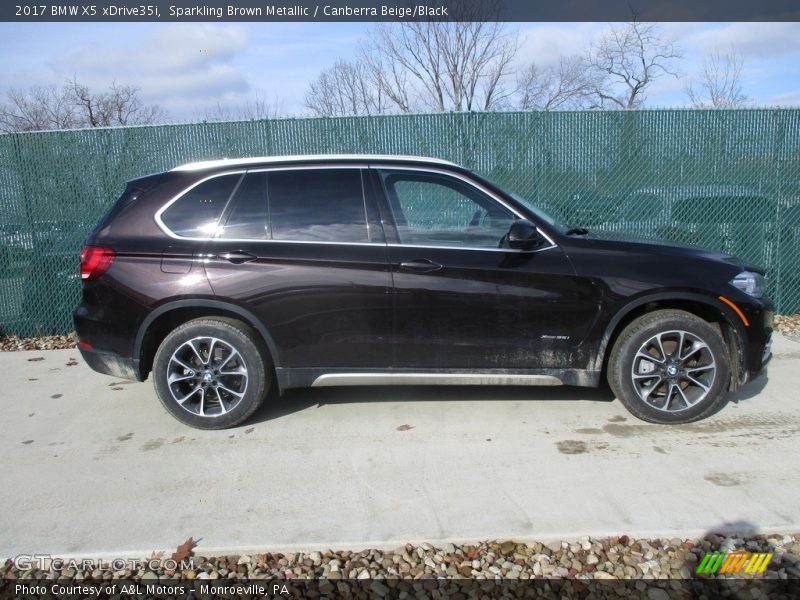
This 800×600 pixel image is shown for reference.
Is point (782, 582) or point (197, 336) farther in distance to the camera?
point (197, 336)

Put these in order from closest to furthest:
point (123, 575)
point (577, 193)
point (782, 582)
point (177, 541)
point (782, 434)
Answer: point (782, 582)
point (123, 575)
point (177, 541)
point (782, 434)
point (577, 193)

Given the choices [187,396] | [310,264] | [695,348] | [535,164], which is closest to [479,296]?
[310,264]

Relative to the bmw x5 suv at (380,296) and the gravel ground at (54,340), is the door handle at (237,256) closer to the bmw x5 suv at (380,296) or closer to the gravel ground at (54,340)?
the bmw x5 suv at (380,296)

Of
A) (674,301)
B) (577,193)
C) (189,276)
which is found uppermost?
(577,193)

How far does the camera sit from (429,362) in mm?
4230

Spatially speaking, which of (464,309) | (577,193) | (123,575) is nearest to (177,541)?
(123,575)

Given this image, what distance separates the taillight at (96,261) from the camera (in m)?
4.23

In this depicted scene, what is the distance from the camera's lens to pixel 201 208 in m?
4.28

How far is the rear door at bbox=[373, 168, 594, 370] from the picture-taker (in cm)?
410

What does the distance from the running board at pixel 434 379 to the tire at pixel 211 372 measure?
1.52 feet

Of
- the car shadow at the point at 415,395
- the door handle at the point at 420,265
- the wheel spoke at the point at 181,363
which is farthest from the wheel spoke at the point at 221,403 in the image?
the door handle at the point at 420,265

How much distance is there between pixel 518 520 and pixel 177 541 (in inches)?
67.7

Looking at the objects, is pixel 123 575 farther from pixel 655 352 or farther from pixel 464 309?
pixel 655 352

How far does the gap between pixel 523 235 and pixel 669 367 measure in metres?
1.35
